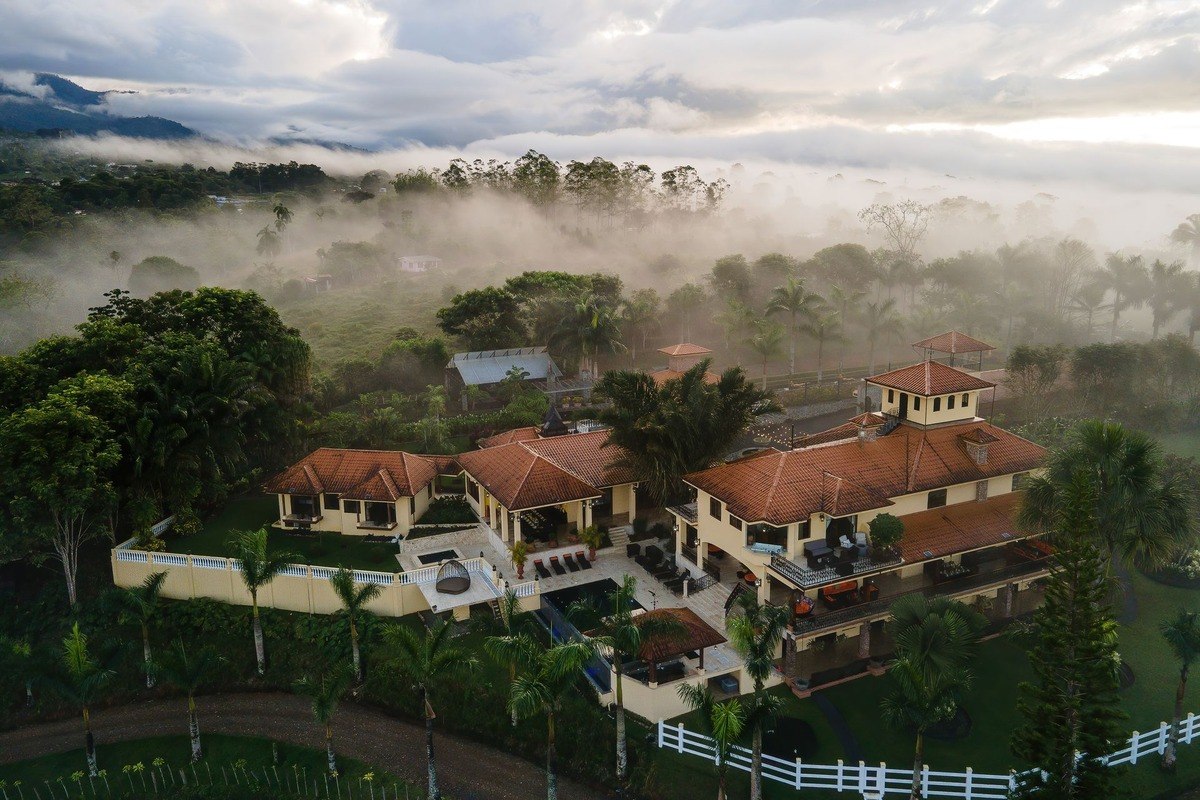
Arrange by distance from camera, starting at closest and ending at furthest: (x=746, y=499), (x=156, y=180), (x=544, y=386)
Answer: (x=746, y=499) → (x=544, y=386) → (x=156, y=180)

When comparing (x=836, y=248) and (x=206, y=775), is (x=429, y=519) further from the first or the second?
(x=836, y=248)

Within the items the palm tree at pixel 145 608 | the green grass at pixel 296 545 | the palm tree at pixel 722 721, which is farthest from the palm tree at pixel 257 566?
the palm tree at pixel 722 721

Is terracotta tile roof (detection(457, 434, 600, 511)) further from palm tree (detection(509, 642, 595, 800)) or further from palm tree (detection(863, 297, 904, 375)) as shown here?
palm tree (detection(863, 297, 904, 375))

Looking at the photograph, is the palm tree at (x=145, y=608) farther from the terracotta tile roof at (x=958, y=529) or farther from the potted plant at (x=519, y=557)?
the terracotta tile roof at (x=958, y=529)

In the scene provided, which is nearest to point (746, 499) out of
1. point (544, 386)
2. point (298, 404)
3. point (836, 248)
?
point (298, 404)

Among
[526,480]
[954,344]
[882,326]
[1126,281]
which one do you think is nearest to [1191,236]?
[1126,281]

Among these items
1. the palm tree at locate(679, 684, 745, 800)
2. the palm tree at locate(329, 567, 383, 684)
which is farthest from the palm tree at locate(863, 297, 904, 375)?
the palm tree at locate(329, 567, 383, 684)

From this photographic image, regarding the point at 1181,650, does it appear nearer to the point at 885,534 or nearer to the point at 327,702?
the point at 885,534
